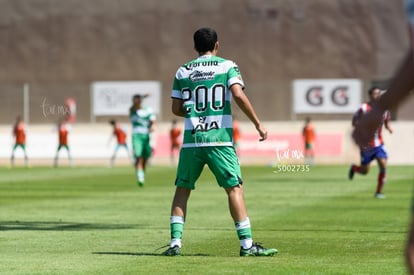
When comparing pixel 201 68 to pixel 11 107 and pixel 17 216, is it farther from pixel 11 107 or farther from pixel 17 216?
pixel 11 107

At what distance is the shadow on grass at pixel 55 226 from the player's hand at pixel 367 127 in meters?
9.71

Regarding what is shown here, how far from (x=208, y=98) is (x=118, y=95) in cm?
4334

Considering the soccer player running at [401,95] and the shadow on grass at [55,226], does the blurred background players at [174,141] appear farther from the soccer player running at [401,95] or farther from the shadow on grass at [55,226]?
the soccer player running at [401,95]

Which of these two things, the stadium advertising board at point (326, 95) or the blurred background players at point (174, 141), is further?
the stadium advertising board at point (326, 95)

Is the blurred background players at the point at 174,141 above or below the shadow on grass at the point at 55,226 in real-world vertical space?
above

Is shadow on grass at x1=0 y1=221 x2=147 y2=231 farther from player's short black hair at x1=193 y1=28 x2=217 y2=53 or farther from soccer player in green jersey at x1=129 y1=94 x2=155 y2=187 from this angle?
soccer player in green jersey at x1=129 y1=94 x2=155 y2=187

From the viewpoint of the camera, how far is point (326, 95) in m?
52.2

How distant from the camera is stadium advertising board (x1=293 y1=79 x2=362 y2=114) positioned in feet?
169

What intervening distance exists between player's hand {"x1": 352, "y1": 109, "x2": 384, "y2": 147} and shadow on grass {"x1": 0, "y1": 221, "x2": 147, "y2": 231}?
971cm

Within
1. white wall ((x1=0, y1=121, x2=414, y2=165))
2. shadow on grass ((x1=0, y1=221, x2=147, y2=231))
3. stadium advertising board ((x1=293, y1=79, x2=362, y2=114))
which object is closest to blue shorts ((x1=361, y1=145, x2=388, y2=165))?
shadow on grass ((x1=0, y1=221, x2=147, y2=231))

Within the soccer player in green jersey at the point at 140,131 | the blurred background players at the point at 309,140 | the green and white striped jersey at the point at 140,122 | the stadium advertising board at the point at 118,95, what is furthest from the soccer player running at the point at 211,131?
the stadium advertising board at the point at 118,95

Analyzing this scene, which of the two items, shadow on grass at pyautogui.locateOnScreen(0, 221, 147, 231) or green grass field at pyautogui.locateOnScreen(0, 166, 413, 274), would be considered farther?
shadow on grass at pyautogui.locateOnScreen(0, 221, 147, 231)

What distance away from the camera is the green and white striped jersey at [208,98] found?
10.9 meters

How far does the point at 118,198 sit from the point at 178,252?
11.2 metres
